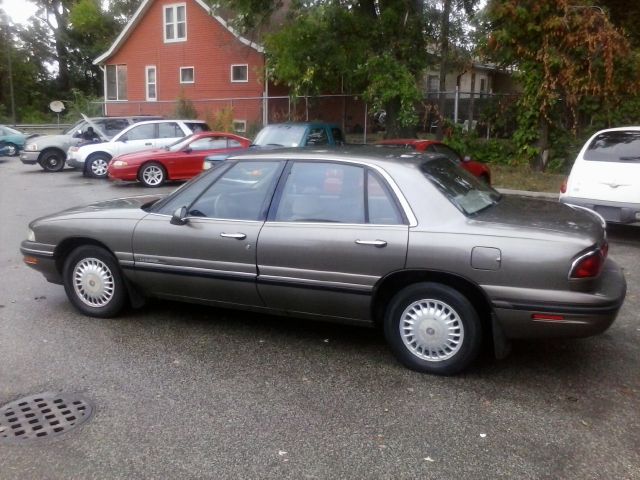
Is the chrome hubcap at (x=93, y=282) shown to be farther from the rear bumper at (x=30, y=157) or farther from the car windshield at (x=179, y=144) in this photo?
the rear bumper at (x=30, y=157)

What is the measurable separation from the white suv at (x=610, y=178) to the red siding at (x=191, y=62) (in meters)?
18.6

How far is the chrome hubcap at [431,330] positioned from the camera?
14.4 ft

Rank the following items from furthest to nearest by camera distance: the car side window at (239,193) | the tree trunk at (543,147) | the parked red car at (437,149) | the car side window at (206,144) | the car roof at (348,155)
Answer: the tree trunk at (543,147), the car side window at (206,144), the parked red car at (437,149), the car side window at (239,193), the car roof at (348,155)

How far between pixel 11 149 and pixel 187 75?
9262 millimetres

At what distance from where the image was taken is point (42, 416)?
3.90 meters

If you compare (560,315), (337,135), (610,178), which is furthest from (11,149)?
Result: (560,315)

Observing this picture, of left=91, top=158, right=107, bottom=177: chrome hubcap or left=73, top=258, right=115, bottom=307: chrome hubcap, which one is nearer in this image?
left=73, top=258, right=115, bottom=307: chrome hubcap

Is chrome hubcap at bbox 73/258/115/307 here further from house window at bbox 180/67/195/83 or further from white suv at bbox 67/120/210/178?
house window at bbox 180/67/195/83

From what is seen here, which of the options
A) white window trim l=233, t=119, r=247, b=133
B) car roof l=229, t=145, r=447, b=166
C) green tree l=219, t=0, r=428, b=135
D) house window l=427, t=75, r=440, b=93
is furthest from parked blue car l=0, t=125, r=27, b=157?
car roof l=229, t=145, r=447, b=166

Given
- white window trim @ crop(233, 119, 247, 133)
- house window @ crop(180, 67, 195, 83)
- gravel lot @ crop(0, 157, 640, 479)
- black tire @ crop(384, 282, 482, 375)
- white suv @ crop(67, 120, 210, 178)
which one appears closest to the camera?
gravel lot @ crop(0, 157, 640, 479)

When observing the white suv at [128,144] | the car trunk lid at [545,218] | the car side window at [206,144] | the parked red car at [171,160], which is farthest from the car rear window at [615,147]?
the white suv at [128,144]

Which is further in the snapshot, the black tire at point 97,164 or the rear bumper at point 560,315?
→ the black tire at point 97,164


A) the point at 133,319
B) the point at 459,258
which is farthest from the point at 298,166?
the point at 133,319

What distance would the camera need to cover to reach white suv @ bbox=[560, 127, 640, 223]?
860 centimetres
